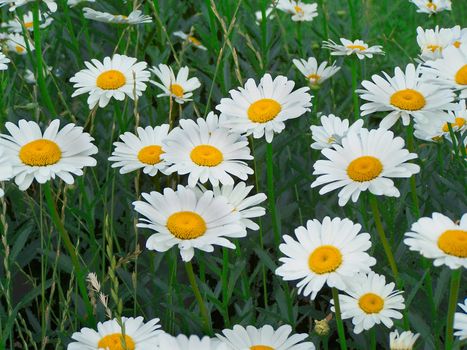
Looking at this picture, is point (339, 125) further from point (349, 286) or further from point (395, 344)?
point (395, 344)

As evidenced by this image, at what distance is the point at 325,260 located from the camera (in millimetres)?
1267

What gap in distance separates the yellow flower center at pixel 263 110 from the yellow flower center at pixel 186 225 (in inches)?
11.2

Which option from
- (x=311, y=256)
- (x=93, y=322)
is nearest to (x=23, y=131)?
(x=93, y=322)

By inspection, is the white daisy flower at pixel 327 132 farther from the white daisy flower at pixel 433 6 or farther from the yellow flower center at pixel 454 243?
the white daisy flower at pixel 433 6

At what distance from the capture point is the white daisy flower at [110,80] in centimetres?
180

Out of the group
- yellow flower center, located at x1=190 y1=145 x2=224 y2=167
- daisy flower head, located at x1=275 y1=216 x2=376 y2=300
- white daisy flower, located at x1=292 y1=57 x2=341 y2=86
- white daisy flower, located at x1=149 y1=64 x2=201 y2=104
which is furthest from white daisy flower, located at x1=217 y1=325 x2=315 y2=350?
white daisy flower, located at x1=292 y1=57 x2=341 y2=86

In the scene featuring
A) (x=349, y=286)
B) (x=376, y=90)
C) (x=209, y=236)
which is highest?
(x=376, y=90)

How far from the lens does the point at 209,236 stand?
1.29 metres

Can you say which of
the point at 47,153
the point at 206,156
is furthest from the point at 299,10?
the point at 47,153

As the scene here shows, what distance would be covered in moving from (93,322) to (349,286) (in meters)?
0.46

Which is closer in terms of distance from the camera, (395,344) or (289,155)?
(395,344)

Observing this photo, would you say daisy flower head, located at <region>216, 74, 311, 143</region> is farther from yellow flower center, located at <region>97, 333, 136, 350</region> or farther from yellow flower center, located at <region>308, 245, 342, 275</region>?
yellow flower center, located at <region>97, 333, 136, 350</region>

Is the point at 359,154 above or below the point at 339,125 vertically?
above

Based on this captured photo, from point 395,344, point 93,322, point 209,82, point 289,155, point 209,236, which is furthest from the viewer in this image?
point 209,82
